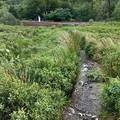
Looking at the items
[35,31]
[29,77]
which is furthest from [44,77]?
[35,31]

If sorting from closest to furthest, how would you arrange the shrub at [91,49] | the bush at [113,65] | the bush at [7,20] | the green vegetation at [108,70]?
1. the green vegetation at [108,70]
2. the bush at [113,65]
3. the shrub at [91,49]
4. the bush at [7,20]

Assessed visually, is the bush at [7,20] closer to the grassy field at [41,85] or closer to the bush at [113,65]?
the grassy field at [41,85]

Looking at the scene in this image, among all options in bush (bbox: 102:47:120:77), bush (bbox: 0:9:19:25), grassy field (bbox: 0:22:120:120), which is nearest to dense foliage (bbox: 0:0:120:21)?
bush (bbox: 0:9:19:25)

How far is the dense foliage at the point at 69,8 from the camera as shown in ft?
152

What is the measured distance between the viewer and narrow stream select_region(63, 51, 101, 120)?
10445mm

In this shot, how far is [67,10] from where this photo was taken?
47.9m

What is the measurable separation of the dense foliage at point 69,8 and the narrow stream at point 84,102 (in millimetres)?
31163

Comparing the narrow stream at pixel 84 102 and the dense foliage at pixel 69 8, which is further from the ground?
the dense foliage at pixel 69 8

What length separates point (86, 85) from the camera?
13.5 m

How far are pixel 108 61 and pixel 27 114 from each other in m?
6.28

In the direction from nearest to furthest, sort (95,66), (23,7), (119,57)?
(119,57) → (95,66) → (23,7)

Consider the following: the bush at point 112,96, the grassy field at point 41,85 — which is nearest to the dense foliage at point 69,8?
the grassy field at point 41,85

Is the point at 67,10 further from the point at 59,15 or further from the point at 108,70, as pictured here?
the point at 108,70

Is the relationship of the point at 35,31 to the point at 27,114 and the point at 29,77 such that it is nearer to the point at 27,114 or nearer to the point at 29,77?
the point at 29,77
